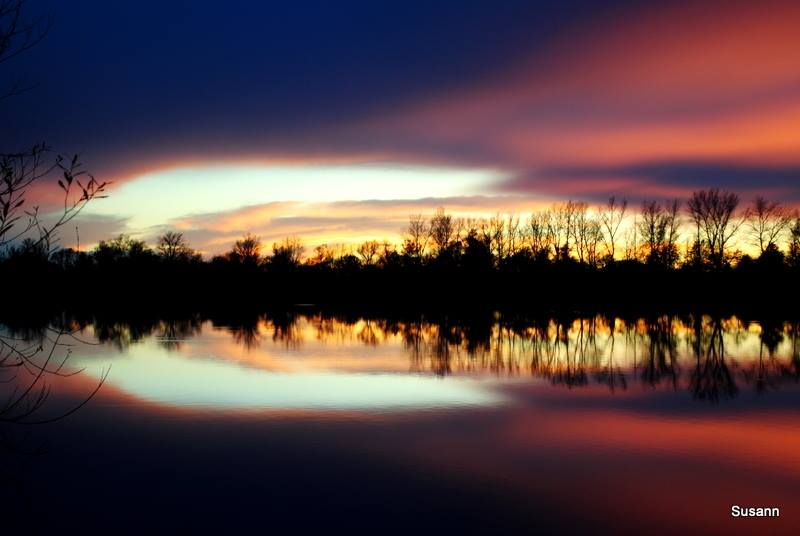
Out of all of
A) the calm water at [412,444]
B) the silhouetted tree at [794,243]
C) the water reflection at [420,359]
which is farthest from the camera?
the silhouetted tree at [794,243]

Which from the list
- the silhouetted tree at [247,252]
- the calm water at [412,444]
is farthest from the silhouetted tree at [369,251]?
the calm water at [412,444]

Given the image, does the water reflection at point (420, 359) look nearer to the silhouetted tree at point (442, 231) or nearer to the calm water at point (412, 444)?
the calm water at point (412, 444)

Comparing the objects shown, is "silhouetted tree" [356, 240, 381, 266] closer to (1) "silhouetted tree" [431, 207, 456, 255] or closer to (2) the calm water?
(1) "silhouetted tree" [431, 207, 456, 255]

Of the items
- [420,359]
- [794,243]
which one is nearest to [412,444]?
[420,359]

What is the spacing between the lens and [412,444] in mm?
10906

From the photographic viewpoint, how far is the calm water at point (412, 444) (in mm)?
7941

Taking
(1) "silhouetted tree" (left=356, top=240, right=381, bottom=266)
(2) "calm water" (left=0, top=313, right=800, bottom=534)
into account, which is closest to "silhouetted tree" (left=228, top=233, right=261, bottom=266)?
(1) "silhouetted tree" (left=356, top=240, right=381, bottom=266)

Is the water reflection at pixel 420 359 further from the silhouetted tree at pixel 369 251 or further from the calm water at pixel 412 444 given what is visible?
the silhouetted tree at pixel 369 251

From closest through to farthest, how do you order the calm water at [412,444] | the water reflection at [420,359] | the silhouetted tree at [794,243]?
the calm water at [412,444] < the water reflection at [420,359] < the silhouetted tree at [794,243]

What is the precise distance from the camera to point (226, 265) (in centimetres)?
10100

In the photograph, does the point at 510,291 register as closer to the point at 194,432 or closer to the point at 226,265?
the point at 226,265

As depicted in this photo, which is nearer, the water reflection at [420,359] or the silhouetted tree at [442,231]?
the water reflection at [420,359]

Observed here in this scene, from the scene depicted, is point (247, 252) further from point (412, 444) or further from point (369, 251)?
point (412, 444)

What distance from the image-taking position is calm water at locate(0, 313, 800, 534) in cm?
794
